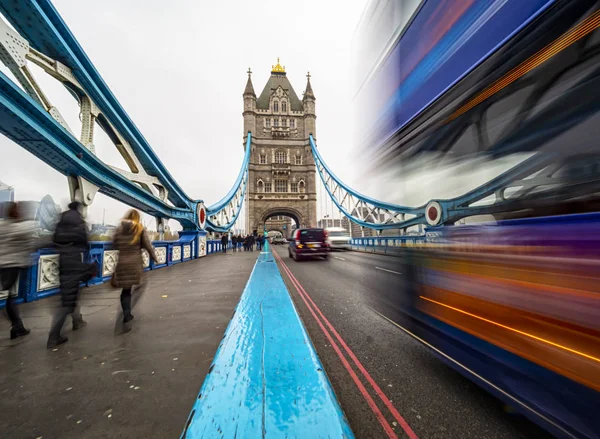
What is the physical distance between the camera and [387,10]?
278 centimetres

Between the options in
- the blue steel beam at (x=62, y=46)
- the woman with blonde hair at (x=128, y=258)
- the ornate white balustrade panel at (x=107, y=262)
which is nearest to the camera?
the woman with blonde hair at (x=128, y=258)

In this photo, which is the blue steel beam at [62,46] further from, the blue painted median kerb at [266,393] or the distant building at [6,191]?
the blue painted median kerb at [266,393]

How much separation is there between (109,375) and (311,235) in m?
9.12

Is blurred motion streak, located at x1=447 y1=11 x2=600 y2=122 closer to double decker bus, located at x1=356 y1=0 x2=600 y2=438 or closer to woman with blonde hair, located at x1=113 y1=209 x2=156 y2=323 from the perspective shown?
double decker bus, located at x1=356 y1=0 x2=600 y2=438

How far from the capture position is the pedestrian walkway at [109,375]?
1345 mm

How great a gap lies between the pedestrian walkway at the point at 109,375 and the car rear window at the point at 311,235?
23.8 feet

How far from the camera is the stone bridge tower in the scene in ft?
118

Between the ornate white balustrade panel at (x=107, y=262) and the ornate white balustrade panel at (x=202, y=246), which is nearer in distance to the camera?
the ornate white balustrade panel at (x=107, y=262)

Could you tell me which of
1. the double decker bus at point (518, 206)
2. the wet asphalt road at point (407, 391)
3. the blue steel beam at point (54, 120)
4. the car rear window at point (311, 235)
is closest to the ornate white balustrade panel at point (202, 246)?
the blue steel beam at point (54, 120)

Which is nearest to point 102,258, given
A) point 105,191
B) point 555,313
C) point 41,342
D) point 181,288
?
point 181,288

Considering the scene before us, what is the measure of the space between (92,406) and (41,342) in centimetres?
180

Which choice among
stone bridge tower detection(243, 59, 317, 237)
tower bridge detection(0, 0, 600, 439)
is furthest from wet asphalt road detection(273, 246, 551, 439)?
stone bridge tower detection(243, 59, 317, 237)

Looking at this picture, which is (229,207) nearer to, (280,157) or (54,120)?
(280,157)

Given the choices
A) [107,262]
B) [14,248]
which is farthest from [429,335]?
[107,262]
